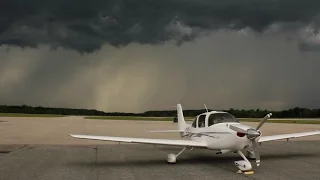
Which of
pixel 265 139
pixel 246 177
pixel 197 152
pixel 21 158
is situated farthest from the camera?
pixel 197 152

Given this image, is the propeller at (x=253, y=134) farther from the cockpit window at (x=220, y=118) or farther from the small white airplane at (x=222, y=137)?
the cockpit window at (x=220, y=118)

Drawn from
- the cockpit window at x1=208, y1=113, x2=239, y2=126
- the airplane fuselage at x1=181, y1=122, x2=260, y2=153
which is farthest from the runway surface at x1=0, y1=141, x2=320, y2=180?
the cockpit window at x1=208, y1=113, x2=239, y2=126

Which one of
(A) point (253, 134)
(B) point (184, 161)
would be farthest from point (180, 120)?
(A) point (253, 134)

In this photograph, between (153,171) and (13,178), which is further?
(153,171)

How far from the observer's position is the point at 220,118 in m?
13.9

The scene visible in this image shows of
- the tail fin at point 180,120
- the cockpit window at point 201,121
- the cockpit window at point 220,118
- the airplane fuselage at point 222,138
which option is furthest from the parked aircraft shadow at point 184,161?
the tail fin at point 180,120

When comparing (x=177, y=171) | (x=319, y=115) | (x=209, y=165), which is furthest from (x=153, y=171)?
(x=319, y=115)

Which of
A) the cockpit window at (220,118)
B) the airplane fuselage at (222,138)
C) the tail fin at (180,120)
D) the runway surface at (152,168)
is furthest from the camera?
the tail fin at (180,120)

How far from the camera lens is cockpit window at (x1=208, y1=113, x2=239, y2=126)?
1370 centimetres

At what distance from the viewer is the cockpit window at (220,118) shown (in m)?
13.7

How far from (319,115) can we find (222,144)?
354 ft

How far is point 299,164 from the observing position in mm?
14164

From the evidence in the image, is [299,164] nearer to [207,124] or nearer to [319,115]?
[207,124]

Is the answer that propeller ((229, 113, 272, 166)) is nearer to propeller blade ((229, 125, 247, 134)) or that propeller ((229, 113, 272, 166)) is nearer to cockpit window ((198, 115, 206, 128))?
propeller blade ((229, 125, 247, 134))
